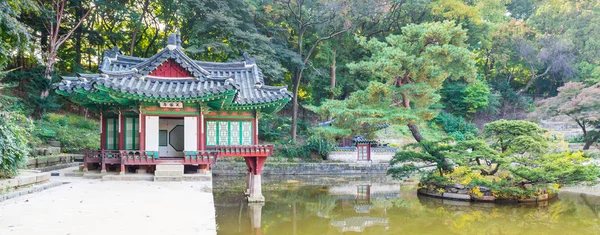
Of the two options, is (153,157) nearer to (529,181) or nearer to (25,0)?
(25,0)

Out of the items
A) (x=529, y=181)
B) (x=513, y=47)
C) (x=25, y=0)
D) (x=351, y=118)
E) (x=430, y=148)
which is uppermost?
(x=513, y=47)

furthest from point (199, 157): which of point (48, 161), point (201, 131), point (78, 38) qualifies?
point (78, 38)

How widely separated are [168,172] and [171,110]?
1.78 m

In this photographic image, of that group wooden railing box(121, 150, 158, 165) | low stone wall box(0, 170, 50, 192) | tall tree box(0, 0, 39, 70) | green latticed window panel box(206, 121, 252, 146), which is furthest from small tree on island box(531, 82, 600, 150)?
tall tree box(0, 0, 39, 70)

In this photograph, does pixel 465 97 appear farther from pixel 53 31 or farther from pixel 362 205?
pixel 53 31

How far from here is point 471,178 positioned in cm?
1368

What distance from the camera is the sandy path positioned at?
5250mm

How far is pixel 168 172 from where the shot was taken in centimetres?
1016

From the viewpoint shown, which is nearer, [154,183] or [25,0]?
[25,0]

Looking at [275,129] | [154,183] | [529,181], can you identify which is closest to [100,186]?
[154,183]

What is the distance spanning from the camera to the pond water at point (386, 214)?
391 inches

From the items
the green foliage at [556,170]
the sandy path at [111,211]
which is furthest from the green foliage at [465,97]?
the sandy path at [111,211]

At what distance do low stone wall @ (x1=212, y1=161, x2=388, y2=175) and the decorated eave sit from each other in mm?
9913

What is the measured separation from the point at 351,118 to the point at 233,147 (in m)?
5.59
